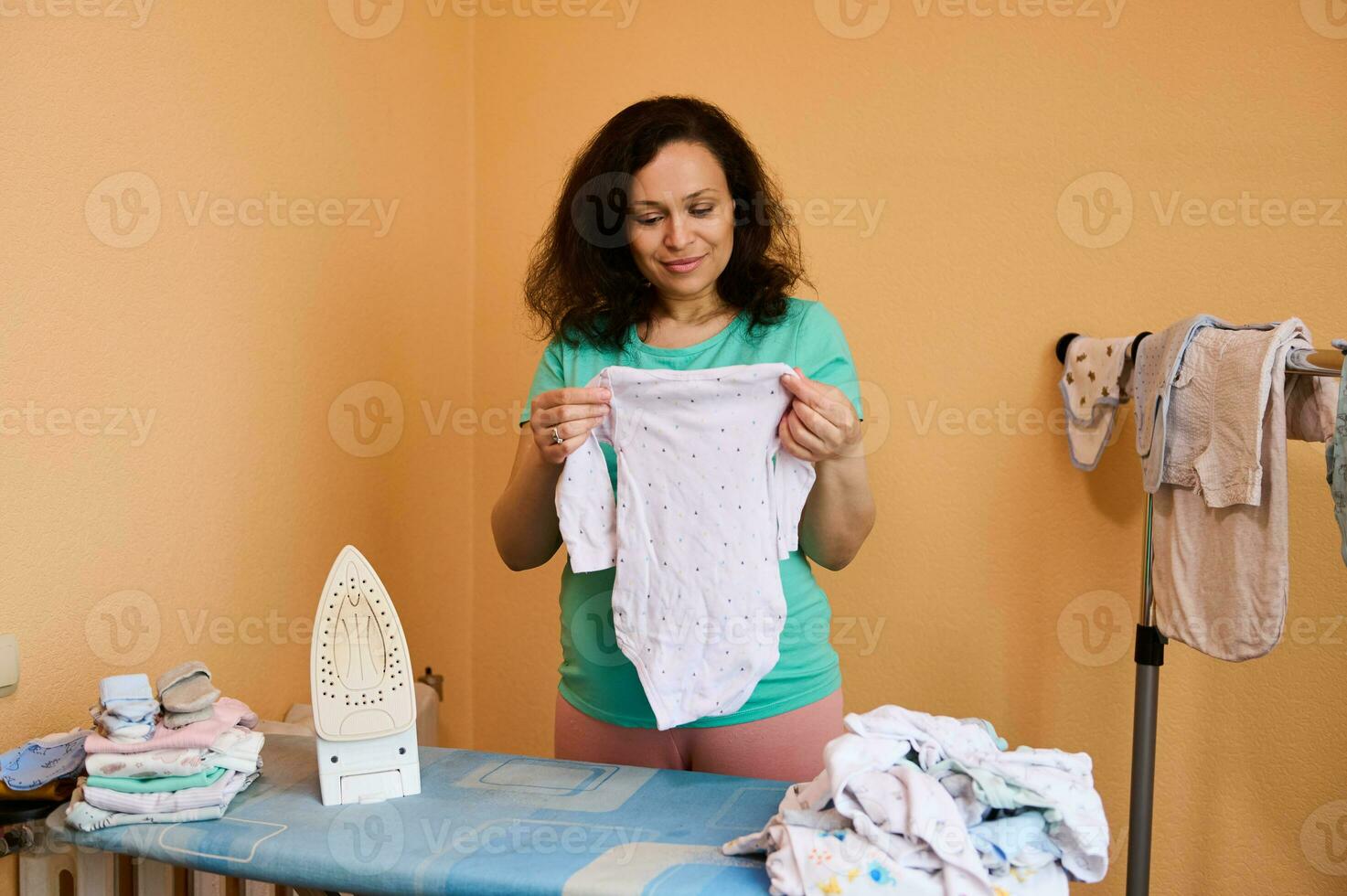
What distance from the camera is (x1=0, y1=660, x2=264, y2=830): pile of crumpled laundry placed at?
1.25 m

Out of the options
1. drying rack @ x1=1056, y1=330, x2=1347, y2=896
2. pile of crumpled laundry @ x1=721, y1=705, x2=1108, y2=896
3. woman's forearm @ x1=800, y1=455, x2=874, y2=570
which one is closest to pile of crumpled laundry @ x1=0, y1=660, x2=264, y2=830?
pile of crumpled laundry @ x1=721, y1=705, x2=1108, y2=896

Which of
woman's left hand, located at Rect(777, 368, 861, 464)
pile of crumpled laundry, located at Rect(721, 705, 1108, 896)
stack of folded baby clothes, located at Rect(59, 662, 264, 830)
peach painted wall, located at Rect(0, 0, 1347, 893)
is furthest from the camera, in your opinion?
peach painted wall, located at Rect(0, 0, 1347, 893)

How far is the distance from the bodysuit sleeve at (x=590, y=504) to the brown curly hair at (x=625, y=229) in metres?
0.16

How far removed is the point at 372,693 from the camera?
1.30 metres

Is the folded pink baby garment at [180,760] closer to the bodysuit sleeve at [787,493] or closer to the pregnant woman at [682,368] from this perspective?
the pregnant woman at [682,368]

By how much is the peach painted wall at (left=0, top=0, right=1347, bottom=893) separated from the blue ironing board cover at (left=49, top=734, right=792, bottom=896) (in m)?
0.56

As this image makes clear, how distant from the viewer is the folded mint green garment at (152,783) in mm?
1257

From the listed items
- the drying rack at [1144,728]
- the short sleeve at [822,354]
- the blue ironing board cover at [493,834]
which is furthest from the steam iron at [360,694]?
the drying rack at [1144,728]

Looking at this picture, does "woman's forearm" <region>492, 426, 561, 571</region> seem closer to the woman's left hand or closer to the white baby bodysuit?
the white baby bodysuit

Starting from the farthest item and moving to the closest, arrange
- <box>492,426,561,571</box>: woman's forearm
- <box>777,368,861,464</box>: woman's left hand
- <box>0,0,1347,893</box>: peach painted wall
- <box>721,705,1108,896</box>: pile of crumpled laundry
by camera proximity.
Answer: <box>0,0,1347,893</box>: peach painted wall → <box>492,426,561,571</box>: woman's forearm → <box>777,368,861,464</box>: woman's left hand → <box>721,705,1108,896</box>: pile of crumpled laundry

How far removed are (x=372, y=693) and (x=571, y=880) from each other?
0.38m

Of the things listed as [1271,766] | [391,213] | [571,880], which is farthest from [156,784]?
[1271,766]

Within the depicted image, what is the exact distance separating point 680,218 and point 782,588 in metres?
0.52

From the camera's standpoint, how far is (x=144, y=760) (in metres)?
1.27
